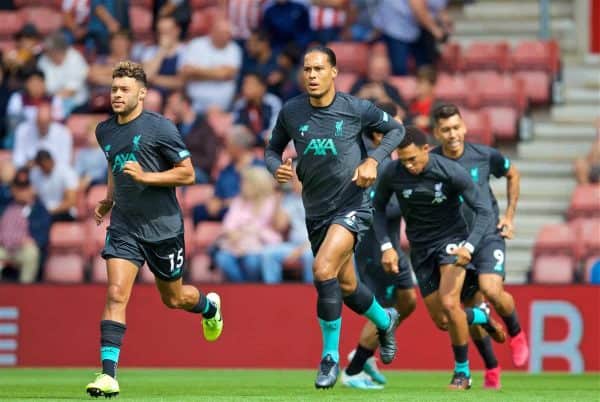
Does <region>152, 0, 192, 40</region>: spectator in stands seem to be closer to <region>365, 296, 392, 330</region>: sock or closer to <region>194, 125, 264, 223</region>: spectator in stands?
<region>194, 125, 264, 223</region>: spectator in stands

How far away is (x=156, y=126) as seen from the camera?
35.9 ft

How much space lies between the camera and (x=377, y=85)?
59.6 feet

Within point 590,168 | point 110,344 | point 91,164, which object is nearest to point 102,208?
point 110,344

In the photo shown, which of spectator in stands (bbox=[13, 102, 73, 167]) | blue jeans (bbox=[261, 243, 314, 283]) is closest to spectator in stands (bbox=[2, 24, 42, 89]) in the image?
spectator in stands (bbox=[13, 102, 73, 167])

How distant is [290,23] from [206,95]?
55.3 inches

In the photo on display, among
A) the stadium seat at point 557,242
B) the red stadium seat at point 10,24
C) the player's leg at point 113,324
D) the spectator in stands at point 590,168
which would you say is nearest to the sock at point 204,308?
the player's leg at point 113,324

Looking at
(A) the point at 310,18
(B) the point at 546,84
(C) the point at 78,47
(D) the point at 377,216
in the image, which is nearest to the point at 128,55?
(C) the point at 78,47

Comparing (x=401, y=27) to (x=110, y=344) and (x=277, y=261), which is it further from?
(x=110, y=344)

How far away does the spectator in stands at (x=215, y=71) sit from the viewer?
1951cm

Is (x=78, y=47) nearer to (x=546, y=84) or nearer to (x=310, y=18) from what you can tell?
(x=310, y=18)

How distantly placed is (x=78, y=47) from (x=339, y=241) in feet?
33.6

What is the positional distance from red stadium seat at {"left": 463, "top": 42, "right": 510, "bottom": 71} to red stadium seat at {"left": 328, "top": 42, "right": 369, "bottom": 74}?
121 cm

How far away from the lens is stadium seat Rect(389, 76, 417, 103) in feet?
61.9

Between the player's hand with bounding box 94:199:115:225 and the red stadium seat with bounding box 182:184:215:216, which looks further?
the red stadium seat with bounding box 182:184:215:216
